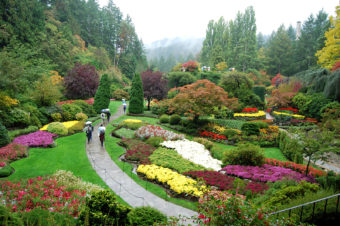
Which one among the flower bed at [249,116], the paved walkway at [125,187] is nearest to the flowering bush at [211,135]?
the flower bed at [249,116]

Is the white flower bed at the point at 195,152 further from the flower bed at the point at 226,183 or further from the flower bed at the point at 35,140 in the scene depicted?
the flower bed at the point at 35,140

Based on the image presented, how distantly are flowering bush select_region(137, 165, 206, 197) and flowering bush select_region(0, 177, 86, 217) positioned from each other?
3106mm

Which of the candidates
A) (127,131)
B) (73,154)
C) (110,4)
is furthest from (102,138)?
(110,4)

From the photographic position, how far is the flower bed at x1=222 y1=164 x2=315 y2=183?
9.19 metres

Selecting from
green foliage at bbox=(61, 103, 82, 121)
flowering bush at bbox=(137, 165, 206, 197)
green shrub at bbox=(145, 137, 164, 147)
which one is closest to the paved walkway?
flowering bush at bbox=(137, 165, 206, 197)

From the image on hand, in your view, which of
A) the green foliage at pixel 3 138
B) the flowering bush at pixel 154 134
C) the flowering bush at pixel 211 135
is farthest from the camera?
the flowering bush at pixel 211 135

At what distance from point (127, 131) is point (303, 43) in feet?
166

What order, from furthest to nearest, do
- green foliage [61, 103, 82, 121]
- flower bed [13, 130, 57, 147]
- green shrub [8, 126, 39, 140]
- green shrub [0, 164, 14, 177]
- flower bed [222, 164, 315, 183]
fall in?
green foliage [61, 103, 82, 121] < green shrub [8, 126, 39, 140] < flower bed [13, 130, 57, 147] < flower bed [222, 164, 315, 183] < green shrub [0, 164, 14, 177]

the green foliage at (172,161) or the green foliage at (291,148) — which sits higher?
the green foliage at (291,148)

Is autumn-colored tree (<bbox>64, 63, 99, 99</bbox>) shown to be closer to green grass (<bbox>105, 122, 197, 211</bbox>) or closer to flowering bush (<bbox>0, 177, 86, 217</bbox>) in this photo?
green grass (<bbox>105, 122, 197, 211</bbox>)

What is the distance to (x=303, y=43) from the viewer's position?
48.5m

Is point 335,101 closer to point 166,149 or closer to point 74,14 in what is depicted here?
point 166,149

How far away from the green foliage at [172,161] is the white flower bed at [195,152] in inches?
21.8

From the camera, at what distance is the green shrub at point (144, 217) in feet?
17.9
